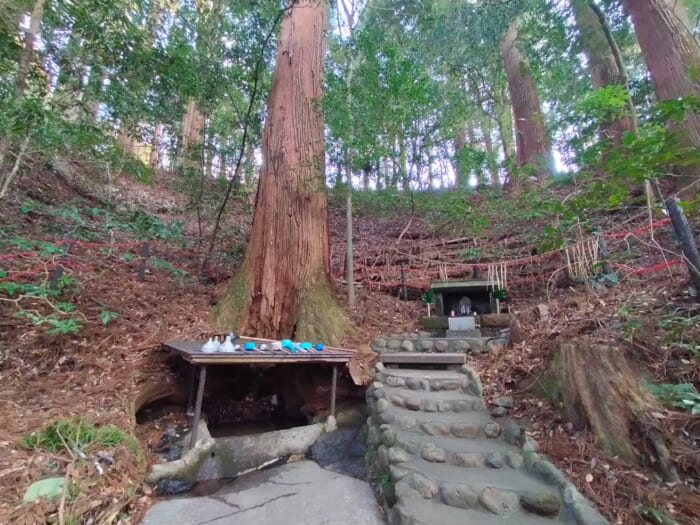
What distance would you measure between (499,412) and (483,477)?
76 cm

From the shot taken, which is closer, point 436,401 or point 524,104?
point 436,401

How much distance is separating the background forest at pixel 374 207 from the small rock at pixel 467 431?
0.51 metres

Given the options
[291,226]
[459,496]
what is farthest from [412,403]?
[291,226]

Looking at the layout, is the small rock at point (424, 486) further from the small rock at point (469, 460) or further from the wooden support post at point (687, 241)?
the wooden support post at point (687, 241)

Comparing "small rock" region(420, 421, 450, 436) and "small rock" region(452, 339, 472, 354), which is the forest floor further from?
"small rock" region(420, 421, 450, 436)

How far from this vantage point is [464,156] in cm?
673

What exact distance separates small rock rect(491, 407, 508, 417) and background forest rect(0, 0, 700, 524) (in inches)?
10.8

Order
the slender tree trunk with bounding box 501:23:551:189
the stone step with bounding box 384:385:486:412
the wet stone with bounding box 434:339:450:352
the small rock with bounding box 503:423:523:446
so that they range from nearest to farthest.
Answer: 1. the small rock with bounding box 503:423:523:446
2. the stone step with bounding box 384:385:486:412
3. the wet stone with bounding box 434:339:450:352
4. the slender tree trunk with bounding box 501:23:551:189

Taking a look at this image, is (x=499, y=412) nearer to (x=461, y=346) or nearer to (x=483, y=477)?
(x=483, y=477)

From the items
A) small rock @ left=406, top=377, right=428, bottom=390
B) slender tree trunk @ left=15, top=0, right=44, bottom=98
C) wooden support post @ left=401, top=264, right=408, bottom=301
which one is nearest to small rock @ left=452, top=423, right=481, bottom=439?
small rock @ left=406, top=377, right=428, bottom=390

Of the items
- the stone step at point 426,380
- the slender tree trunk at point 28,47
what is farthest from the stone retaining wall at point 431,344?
the slender tree trunk at point 28,47

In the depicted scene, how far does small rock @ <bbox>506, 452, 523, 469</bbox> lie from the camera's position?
2400 millimetres

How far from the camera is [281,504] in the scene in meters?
2.41

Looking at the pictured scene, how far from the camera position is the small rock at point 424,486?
218cm
